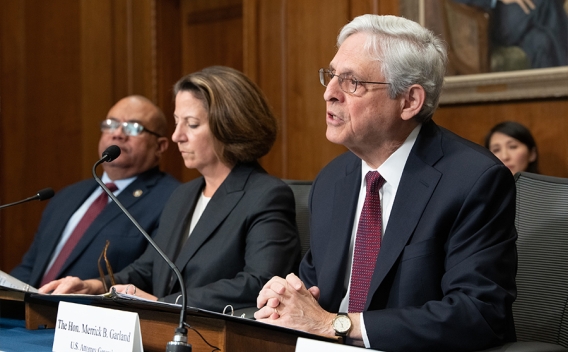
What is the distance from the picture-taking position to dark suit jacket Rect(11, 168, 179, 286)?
3.42 metres

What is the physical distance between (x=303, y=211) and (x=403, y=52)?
3.28ft

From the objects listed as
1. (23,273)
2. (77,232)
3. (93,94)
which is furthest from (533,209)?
(93,94)

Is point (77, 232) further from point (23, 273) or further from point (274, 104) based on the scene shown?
point (274, 104)

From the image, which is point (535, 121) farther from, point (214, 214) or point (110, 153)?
point (110, 153)

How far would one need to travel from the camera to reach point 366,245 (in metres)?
2.13

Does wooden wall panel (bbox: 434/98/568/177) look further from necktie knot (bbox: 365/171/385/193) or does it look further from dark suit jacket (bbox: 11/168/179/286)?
necktie knot (bbox: 365/171/385/193)

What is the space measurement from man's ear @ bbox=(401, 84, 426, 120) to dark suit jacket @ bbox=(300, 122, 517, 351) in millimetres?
73

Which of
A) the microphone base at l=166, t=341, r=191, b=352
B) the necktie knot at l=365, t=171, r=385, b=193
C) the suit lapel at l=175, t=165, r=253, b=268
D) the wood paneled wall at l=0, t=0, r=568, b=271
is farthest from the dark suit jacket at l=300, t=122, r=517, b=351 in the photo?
the wood paneled wall at l=0, t=0, r=568, b=271

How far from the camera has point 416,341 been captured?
5.99 feet

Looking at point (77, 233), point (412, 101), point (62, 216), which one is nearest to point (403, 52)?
point (412, 101)

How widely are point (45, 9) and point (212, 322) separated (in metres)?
4.44

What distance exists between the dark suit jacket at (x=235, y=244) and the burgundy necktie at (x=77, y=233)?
0.78 metres

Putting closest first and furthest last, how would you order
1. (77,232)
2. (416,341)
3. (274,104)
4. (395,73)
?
(416,341) < (395,73) < (77,232) < (274,104)

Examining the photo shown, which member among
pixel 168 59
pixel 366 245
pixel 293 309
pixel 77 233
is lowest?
pixel 77 233
